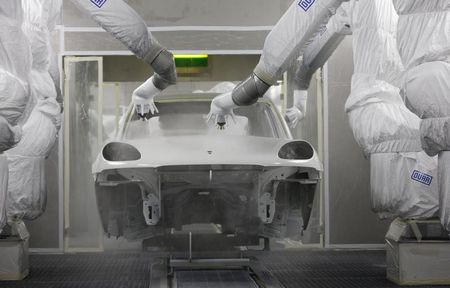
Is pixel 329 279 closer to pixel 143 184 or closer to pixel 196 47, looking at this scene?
pixel 143 184

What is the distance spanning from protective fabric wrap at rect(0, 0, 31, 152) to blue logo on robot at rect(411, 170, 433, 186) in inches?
114

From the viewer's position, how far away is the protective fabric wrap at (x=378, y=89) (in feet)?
15.0

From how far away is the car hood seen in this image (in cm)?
409

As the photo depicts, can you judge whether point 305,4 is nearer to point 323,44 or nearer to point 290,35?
point 290,35

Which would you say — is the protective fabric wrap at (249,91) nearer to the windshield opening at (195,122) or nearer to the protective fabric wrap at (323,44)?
the windshield opening at (195,122)

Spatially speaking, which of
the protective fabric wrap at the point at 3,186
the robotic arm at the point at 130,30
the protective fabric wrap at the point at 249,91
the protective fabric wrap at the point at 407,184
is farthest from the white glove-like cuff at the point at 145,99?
the protective fabric wrap at the point at 3,186

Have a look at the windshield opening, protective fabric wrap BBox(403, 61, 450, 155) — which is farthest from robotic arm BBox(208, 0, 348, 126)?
protective fabric wrap BBox(403, 61, 450, 155)

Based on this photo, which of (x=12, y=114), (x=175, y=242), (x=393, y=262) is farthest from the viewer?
(x=175, y=242)

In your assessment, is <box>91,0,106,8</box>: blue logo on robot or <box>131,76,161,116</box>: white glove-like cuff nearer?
<box>91,0,106,8</box>: blue logo on robot

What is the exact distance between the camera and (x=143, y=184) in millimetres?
4266

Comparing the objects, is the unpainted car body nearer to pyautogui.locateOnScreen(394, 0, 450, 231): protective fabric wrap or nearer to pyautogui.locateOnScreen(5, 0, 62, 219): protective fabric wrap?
pyautogui.locateOnScreen(5, 0, 62, 219): protective fabric wrap

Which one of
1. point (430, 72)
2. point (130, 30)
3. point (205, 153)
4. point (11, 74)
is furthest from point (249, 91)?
point (11, 74)

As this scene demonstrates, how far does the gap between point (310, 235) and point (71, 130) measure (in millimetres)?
2770

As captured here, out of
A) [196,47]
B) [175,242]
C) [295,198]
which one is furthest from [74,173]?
[295,198]
